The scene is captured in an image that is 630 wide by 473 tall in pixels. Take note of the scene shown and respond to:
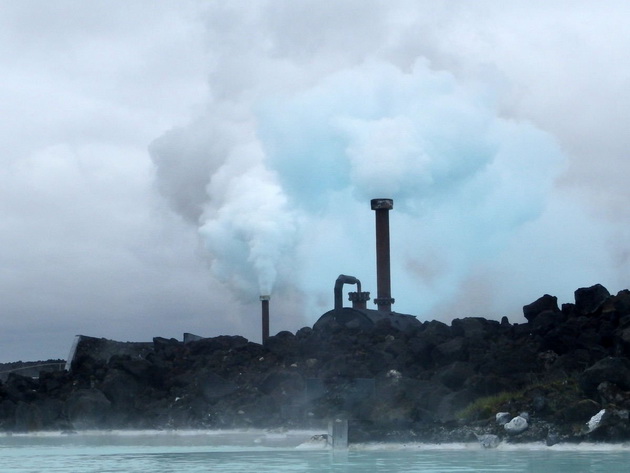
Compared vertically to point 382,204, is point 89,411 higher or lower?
lower

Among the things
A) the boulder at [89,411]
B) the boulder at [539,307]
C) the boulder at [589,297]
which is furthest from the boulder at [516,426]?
A: the boulder at [89,411]

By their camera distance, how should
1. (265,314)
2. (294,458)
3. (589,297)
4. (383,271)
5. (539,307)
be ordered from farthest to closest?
(265,314) < (383,271) < (539,307) < (589,297) < (294,458)

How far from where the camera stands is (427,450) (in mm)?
19031

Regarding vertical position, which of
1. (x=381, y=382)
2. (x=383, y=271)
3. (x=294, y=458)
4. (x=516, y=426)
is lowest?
(x=294, y=458)

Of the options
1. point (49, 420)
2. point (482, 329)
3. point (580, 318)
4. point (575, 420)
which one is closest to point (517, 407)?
point (575, 420)

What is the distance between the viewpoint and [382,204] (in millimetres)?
40281

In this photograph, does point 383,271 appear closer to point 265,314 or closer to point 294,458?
point 265,314

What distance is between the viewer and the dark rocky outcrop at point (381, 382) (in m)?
19.4

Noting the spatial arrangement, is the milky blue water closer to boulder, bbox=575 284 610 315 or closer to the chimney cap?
boulder, bbox=575 284 610 315

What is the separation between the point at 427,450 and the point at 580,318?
940 centimetres

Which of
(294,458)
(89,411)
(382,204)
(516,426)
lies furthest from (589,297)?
(89,411)

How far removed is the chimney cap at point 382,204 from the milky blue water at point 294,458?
57.4ft

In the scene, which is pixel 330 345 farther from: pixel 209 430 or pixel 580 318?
pixel 580 318

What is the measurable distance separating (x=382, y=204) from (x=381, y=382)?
16.0m
